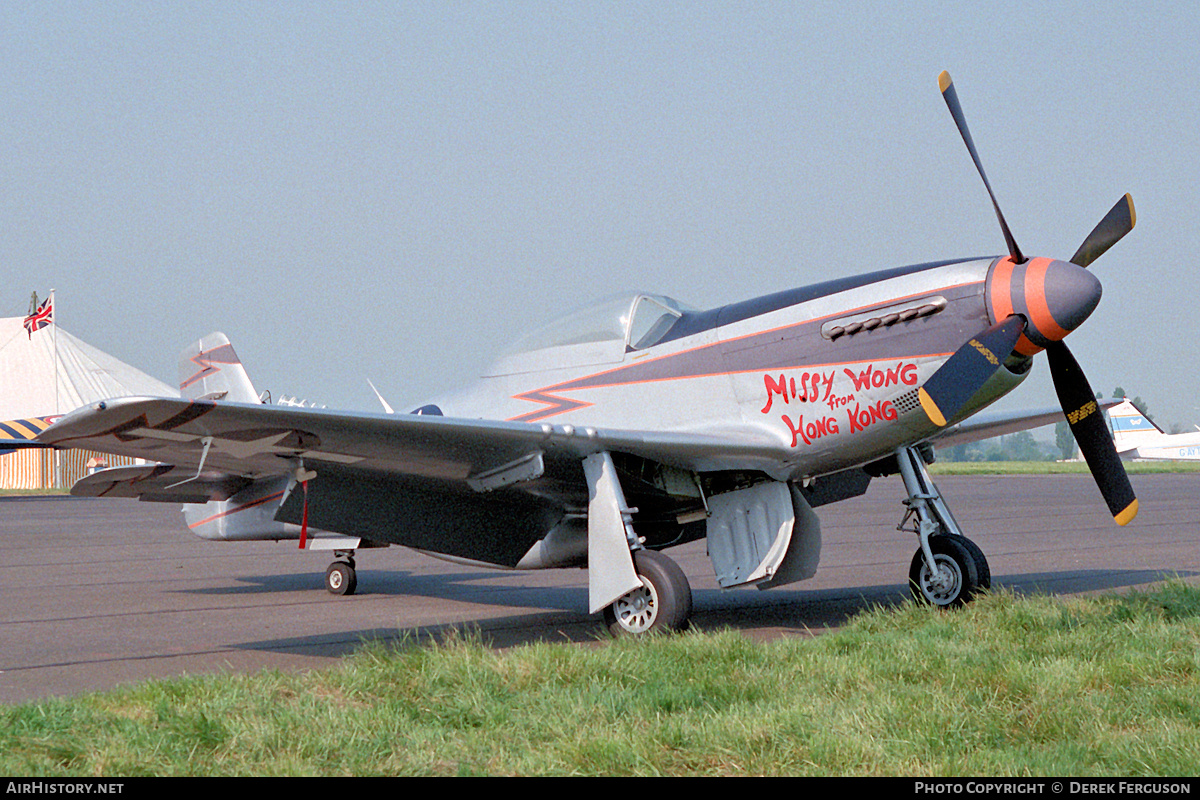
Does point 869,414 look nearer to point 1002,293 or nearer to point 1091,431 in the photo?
point 1002,293

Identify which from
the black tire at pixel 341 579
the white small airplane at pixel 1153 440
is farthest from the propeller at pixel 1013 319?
the white small airplane at pixel 1153 440

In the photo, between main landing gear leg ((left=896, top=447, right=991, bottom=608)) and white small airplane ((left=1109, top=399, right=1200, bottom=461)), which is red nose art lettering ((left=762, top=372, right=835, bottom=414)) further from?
white small airplane ((left=1109, top=399, right=1200, bottom=461))

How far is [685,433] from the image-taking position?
661 centimetres

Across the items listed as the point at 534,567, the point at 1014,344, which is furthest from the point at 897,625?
the point at 534,567

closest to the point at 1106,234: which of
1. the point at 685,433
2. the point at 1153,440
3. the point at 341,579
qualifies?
the point at 685,433

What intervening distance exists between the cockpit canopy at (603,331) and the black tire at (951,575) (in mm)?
2328

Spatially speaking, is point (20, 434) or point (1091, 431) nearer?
point (20, 434)

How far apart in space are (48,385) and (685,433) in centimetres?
3814

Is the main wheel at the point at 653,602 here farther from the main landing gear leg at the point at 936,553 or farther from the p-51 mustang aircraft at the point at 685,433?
the main landing gear leg at the point at 936,553

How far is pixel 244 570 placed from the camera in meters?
11.7

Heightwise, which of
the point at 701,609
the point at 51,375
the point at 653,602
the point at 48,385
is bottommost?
the point at 701,609

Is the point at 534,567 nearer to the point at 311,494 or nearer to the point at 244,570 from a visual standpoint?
the point at 311,494

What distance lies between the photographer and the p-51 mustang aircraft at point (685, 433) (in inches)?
229

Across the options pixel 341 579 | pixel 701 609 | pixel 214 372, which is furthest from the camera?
pixel 214 372
